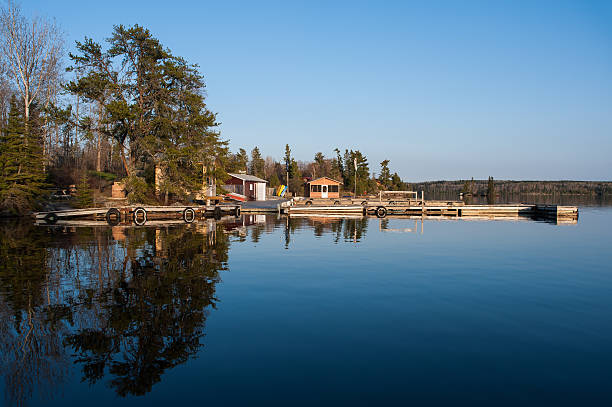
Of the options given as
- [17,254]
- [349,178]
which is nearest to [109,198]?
[17,254]

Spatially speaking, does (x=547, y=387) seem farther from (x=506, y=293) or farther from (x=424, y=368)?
(x=506, y=293)

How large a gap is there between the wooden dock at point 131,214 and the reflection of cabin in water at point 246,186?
60.7 feet

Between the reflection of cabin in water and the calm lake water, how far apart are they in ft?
136

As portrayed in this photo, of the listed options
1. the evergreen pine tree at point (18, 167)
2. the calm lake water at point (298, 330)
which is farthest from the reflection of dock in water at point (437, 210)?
the calm lake water at point (298, 330)

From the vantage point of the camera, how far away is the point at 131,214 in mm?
36469

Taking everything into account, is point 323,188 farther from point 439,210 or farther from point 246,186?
point 439,210

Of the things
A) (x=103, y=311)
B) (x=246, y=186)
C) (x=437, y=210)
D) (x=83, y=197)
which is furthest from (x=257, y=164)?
(x=103, y=311)

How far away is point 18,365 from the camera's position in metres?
6.61

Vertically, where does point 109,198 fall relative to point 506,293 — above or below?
above

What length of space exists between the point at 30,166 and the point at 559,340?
130ft

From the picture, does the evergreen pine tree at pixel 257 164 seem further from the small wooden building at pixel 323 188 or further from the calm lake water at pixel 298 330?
the calm lake water at pixel 298 330

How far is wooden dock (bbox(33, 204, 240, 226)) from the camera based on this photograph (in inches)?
1246

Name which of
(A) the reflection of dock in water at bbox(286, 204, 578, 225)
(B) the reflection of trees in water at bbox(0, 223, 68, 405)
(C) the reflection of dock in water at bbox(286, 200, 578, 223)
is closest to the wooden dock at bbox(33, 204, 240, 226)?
(C) the reflection of dock in water at bbox(286, 200, 578, 223)

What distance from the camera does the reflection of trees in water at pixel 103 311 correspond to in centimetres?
661
